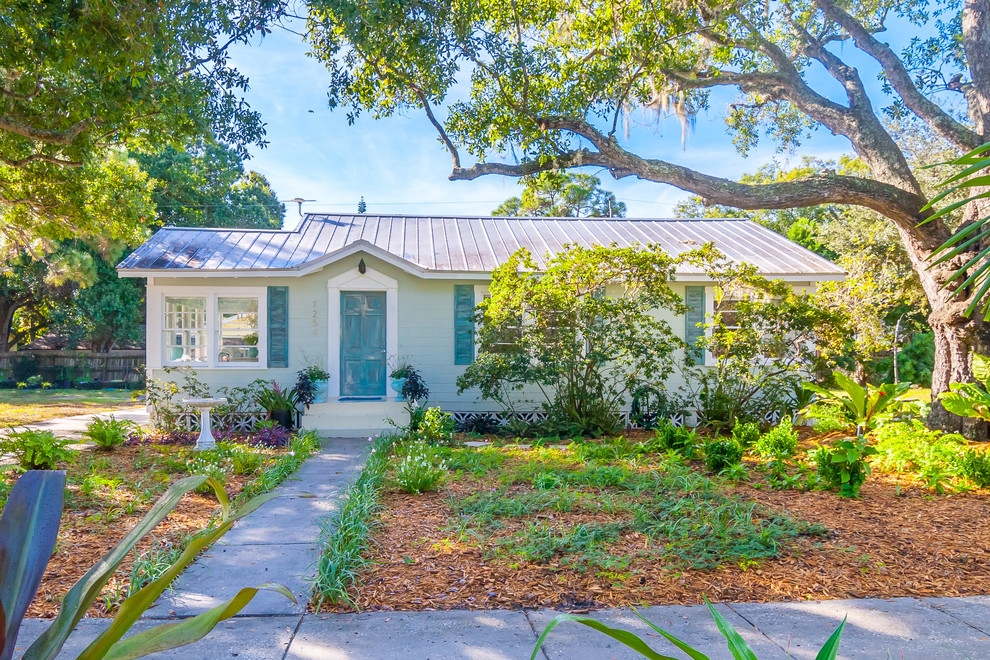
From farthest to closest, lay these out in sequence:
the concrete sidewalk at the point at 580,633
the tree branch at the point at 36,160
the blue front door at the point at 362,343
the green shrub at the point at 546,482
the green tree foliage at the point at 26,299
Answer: the green tree foliage at the point at 26,299
the blue front door at the point at 362,343
the tree branch at the point at 36,160
the green shrub at the point at 546,482
the concrete sidewalk at the point at 580,633

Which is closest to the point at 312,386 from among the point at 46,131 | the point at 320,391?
the point at 320,391

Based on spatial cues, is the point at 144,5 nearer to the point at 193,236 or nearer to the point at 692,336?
the point at 193,236

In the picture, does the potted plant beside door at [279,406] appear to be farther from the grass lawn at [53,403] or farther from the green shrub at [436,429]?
the grass lawn at [53,403]

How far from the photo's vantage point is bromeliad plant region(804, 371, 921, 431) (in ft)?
26.1

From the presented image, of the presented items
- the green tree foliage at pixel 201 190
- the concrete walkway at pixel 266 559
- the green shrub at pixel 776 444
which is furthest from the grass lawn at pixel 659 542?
the green tree foliage at pixel 201 190

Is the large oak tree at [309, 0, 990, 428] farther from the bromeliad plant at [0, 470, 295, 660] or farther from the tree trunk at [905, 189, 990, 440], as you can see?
the bromeliad plant at [0, 470, 295, 660]

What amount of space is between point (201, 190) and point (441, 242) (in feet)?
50.9

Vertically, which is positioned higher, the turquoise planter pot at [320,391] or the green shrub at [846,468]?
the turquoise planter pot at [320,391]

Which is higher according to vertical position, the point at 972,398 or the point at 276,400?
the point at 972,398

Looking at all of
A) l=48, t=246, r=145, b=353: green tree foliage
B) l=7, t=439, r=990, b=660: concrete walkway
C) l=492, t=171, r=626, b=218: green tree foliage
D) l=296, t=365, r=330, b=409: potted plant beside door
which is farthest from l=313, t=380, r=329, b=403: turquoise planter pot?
l=492, t=171, r=626, b=218: green tree foliage

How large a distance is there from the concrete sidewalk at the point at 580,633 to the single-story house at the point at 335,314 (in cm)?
668

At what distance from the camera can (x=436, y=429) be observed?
8.49 m

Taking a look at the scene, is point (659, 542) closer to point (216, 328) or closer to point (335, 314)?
point (335, 314)

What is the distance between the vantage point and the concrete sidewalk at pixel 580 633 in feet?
9.18
